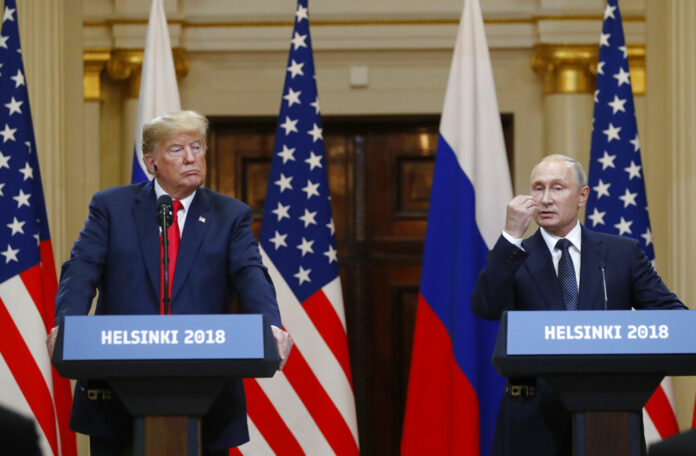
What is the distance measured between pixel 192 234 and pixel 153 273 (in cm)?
16

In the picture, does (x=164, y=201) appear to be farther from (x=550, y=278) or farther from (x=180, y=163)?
(x=550, y=278)

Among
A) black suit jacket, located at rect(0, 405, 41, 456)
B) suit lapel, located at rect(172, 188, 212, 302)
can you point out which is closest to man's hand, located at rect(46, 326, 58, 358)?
suit lapel, located at rect(172, 188, 212, 302)

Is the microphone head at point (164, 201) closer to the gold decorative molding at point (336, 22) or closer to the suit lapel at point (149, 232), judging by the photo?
the suit lapel at point (149, 232)

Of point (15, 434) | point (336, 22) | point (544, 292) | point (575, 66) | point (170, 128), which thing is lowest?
point (15, 434)

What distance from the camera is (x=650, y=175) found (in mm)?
6031

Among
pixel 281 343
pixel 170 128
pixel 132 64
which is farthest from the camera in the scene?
pixel 132 64

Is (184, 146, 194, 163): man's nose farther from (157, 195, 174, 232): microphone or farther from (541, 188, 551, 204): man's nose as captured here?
(541, 188, 551, 204): man's nose

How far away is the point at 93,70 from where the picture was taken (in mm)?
6223

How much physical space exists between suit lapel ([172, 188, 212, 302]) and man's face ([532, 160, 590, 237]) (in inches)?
42.5

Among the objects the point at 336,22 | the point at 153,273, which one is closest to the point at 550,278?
the point at 153,273

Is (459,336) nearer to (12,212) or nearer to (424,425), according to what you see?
(424,425)

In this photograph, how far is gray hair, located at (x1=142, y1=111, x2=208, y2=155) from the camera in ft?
10.7

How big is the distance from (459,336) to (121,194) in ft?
7.00

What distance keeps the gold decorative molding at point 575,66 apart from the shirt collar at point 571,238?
2.76m
